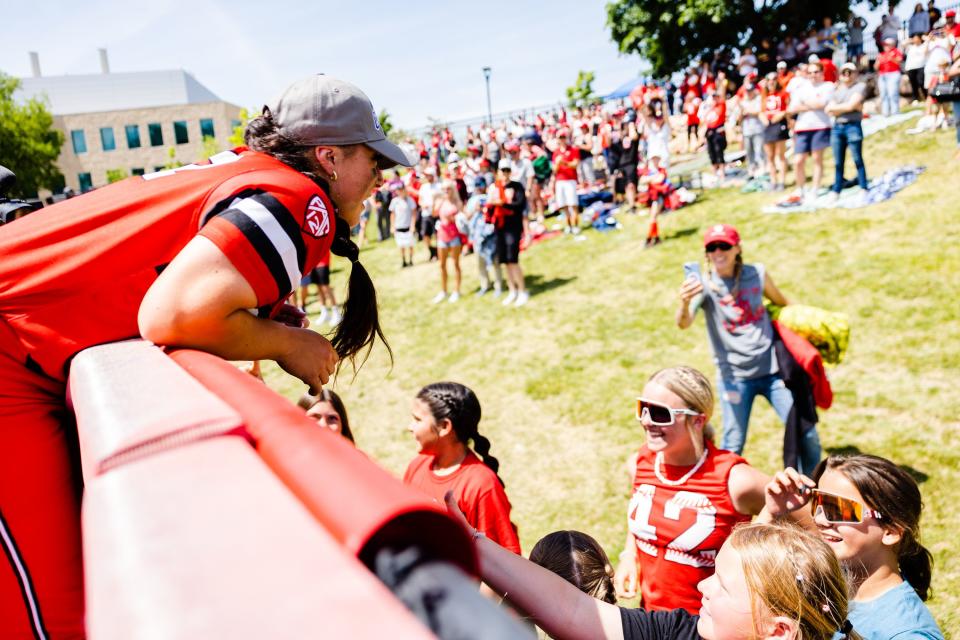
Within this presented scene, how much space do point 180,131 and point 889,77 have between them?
57.4 metres

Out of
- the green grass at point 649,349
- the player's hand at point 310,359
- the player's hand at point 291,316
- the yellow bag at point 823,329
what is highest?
the player's hand at point 291,316

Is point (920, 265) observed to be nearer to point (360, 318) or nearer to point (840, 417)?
point (840, 417)

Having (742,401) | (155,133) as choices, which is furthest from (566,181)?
(155,133)

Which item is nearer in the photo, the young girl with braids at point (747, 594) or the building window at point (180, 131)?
the young girl with braids at point (747, 594)

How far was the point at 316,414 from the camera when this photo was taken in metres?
4.23

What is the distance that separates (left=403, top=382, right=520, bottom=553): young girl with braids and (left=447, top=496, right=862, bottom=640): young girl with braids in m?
1.32

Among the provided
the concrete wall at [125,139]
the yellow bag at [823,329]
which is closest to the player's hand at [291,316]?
the yellow bag at [823,329]

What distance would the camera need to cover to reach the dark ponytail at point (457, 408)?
3818mm

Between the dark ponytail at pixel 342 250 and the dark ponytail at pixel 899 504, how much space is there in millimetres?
2208

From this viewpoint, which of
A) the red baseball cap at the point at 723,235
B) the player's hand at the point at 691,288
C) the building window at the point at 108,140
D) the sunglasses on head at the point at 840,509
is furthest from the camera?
the building window at the point at 108,140

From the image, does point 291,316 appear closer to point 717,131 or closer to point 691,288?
point 691,288

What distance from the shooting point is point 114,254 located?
1.35 metres

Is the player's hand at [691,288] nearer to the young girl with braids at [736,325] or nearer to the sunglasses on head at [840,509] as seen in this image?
the young girl with braids at [736,325]

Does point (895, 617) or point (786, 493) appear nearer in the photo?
point (895, 617)
